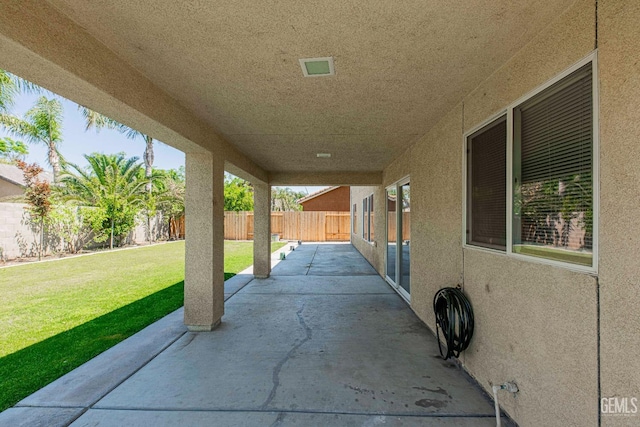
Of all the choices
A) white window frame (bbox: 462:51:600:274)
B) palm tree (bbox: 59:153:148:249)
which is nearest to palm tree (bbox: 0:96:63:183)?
palm tree (bbox: 59:153:148:249)

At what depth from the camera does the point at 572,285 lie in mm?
1771

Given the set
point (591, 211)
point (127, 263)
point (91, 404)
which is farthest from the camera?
point (127, 263)

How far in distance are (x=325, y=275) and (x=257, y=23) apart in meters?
6.98

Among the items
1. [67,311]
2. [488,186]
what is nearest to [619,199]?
[488,186]

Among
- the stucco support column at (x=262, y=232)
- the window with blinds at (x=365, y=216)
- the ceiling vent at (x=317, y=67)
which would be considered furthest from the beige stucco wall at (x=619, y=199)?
the window with blinds at (x=365, y=216)

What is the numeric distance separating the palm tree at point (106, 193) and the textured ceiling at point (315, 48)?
41.5 ft

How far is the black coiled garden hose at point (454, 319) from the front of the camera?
9.68ft

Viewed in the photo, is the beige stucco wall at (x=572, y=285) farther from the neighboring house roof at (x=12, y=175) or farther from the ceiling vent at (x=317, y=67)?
the neighboring house roof at (x=12, y=175)

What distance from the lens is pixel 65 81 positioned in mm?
2078

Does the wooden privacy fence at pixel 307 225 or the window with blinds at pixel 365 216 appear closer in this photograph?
the window with blinds at pixel 365 216

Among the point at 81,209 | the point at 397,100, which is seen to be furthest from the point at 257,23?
the point at 81,209

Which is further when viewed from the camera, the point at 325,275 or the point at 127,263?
the point at 127,263

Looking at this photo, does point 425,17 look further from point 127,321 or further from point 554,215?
point 127,321

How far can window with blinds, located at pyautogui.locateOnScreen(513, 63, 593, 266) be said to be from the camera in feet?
5.75
